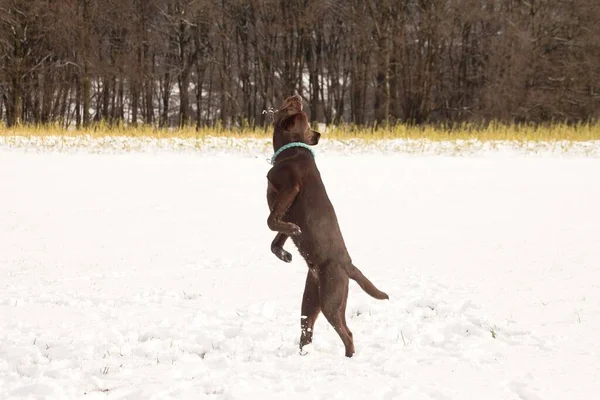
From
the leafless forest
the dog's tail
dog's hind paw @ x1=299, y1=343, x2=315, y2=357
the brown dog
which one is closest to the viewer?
the brown dog

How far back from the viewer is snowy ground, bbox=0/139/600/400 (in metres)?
3.20

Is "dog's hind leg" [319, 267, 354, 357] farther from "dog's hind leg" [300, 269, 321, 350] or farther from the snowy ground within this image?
the snowy ground

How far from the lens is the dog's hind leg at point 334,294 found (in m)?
3.03

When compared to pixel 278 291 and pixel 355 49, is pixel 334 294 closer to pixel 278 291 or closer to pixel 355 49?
pixel 278 291

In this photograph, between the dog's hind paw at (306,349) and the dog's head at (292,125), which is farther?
the dog's hind paw at (306,349)

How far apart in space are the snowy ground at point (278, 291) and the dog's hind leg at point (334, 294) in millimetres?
340

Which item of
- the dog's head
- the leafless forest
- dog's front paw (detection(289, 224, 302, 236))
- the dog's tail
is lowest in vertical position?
the dog's tail

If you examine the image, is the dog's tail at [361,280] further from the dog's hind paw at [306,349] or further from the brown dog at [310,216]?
the dog's hind paw at [306,349]

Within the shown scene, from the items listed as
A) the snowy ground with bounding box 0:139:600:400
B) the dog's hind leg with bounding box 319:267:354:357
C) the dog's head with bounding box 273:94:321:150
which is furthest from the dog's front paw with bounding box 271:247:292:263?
the snowy ground with bounding box 0:139:600:400

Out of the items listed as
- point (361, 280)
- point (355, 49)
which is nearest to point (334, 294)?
point (361, 280)

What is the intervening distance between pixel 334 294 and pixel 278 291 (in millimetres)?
2200

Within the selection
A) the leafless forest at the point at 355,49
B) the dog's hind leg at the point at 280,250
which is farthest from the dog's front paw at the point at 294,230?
the leafless forest at the point at 355,49

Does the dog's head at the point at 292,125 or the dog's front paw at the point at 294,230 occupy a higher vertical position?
the dog's head at the point at 292,125

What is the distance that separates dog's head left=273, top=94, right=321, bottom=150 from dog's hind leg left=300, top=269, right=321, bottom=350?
69 centimetres
